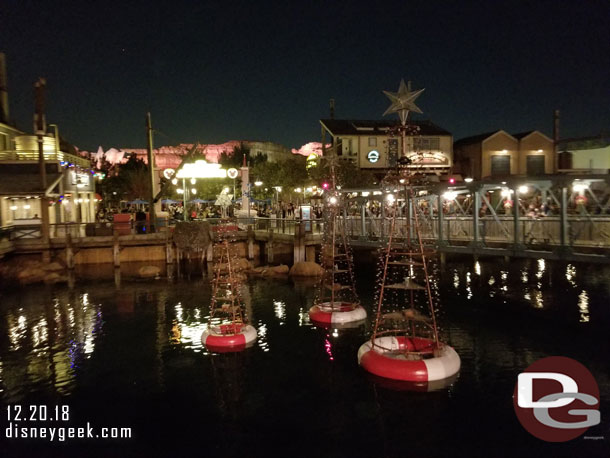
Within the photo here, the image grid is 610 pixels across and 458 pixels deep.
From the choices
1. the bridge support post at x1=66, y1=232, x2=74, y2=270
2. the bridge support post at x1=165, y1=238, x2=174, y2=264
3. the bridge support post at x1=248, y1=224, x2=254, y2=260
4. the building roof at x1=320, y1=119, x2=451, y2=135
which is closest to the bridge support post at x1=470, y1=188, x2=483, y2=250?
the bridge support post at x1=248, y1=224, x2=254, y2=260

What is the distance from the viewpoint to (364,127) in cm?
5859

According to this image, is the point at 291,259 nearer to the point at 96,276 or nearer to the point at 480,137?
the point at 96,276

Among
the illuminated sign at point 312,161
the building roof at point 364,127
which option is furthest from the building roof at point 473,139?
the illuminated sign at point 312,161

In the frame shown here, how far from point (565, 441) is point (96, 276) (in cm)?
3114

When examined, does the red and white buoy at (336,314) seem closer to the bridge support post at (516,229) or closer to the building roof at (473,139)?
the bridge support post at (516,229)

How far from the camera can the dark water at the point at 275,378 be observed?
39.3 ft

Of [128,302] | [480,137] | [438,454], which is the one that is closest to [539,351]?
[438,454]

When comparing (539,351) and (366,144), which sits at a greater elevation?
(366,144)

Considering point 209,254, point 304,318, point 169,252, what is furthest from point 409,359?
point 209,254

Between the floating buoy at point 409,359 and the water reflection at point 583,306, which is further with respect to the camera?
the water reflection at point 583,306

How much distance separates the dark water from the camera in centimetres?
1199

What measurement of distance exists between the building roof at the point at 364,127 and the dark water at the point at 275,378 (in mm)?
32455

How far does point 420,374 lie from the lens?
13.9m

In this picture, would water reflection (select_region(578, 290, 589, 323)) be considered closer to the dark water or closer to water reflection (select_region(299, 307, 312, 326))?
the dark water
